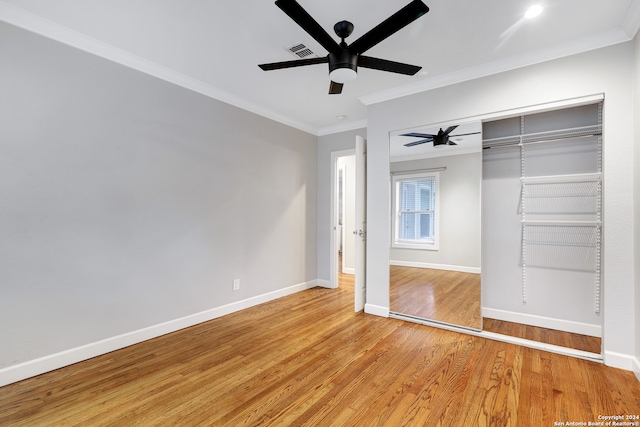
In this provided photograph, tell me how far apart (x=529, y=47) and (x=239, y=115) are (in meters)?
3.11

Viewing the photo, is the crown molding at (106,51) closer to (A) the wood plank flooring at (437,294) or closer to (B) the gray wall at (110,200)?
(B) the gray wall at (110,200)

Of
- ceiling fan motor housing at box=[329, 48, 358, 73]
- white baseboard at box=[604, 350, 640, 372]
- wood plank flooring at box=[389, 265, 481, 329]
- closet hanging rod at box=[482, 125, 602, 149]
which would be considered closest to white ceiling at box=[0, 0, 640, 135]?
ceiling fan motor housing at box=[329, 48, 358, 73]

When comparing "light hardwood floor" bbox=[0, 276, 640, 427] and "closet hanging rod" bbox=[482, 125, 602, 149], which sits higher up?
"closet hanging rod" bbox=[482, 125, 602, 149]

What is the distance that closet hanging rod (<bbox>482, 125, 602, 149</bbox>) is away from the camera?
9.21 ft

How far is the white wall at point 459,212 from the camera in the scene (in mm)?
3121

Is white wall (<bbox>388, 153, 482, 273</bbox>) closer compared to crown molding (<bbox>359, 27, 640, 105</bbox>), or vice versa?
crown molding (<bbox>359, 27, 640, 105</bbox>)

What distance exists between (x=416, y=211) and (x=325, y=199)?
1.87 m

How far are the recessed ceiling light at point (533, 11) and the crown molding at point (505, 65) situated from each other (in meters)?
0.57

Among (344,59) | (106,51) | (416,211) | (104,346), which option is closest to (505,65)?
(416,211)

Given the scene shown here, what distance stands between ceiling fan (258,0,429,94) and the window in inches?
58.8

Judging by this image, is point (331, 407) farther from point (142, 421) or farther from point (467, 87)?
point (467, 87)

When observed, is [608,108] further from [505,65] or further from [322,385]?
[322,385]

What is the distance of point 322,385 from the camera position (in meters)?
2.12

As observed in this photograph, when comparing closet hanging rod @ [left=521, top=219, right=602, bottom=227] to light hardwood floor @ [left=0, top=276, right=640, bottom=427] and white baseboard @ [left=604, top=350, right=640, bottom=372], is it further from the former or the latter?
light hardwood floor @ [left=0, top=276, right=640, bottom=427]
